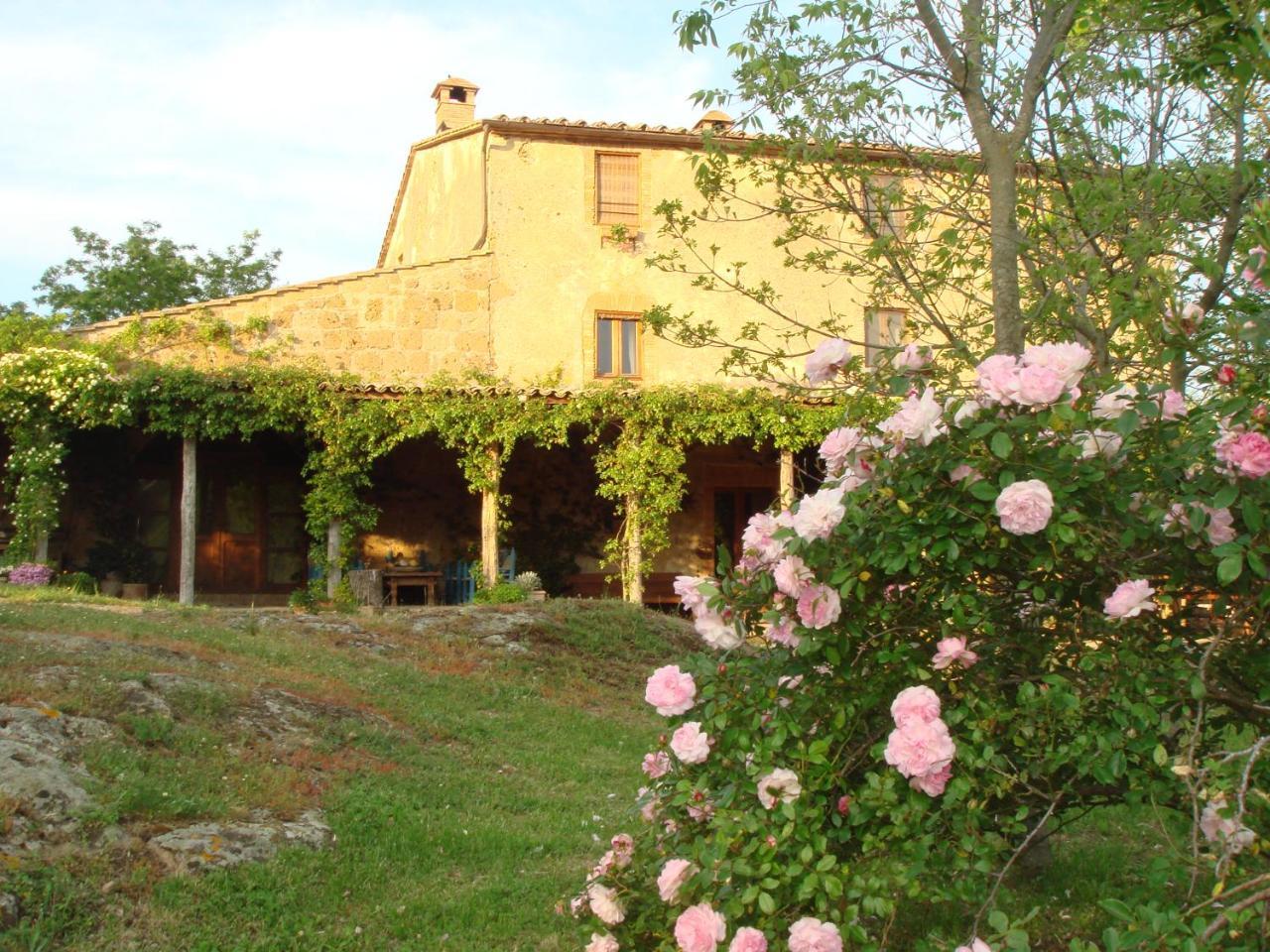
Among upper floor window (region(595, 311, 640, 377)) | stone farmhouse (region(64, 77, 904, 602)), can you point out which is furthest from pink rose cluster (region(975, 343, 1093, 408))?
upper floor window (region(595, 311, 640, 377))

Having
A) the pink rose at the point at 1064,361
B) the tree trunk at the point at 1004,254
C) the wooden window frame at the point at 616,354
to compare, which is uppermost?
the wooden window frame at the point at 616,354

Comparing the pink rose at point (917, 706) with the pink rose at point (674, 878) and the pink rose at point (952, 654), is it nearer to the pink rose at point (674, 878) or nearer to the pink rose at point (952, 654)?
the pink rose at point (952, 654)

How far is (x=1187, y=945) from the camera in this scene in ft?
8.05

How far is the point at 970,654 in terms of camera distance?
10.3 feet

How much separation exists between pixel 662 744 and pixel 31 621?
7137mm

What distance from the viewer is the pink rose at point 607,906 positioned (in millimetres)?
3561

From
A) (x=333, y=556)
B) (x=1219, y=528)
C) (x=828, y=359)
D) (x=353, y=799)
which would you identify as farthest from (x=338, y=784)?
(x=333, y=556)

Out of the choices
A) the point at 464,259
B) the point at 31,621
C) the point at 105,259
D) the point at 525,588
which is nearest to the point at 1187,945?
the point at 31,621

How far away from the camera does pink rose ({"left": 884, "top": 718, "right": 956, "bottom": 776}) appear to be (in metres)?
2.91

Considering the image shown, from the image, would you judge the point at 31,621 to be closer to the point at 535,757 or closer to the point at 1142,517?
the point at 535,757

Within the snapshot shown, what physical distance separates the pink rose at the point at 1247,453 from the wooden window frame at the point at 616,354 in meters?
13.9

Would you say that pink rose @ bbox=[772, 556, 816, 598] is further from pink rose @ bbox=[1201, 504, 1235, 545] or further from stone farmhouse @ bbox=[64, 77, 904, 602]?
stone farmhouse @ bbox=[64, 77, 904, 602]

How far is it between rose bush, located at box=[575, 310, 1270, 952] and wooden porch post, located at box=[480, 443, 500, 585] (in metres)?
11.6

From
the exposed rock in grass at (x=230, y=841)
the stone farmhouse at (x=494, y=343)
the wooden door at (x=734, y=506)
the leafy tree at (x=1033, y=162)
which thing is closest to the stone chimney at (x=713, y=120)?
the stone farmhouse at (x=494, y=343)
